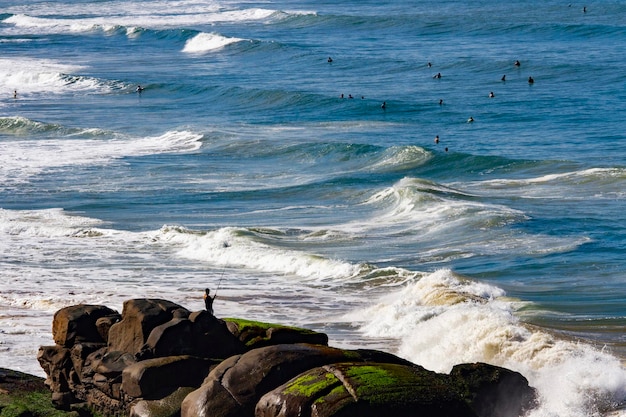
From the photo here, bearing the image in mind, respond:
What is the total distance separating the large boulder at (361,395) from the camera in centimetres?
1566

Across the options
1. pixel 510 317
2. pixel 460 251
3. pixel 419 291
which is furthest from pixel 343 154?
pixel 510 317

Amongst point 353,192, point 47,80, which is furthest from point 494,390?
point 47,80

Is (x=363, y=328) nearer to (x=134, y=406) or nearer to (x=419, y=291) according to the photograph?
(x=419, y=291)

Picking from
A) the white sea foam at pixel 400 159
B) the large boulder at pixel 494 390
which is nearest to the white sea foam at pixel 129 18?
the white sea foam at pixel 400 159

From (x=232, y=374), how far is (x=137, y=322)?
2.76 metres

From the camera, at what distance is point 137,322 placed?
19000mm

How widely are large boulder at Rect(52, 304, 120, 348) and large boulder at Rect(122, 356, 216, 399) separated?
2186mm

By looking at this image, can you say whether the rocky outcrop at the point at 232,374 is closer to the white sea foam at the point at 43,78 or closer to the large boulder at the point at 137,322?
the large boulder at the point at 137,322

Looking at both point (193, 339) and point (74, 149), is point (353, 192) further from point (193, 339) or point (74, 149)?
point (193, 339)

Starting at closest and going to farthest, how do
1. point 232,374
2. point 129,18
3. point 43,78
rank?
point 232,374 → point 43,78 → point 129,18

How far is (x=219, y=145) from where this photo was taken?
51.0 m

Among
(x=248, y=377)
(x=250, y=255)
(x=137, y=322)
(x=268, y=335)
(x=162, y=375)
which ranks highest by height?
(x=137, y=322)

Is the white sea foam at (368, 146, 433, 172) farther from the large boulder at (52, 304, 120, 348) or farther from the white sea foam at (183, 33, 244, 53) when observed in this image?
the white sea foam at (183, 33, 244, 53)

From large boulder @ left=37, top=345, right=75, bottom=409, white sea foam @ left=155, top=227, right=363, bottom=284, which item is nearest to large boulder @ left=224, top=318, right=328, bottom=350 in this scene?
large boulder @ left=37, top=345, right=75, bottom=409
